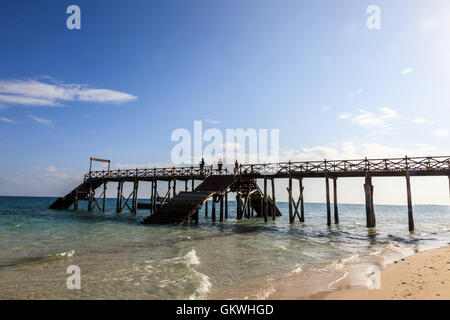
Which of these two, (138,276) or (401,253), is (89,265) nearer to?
(138,276)

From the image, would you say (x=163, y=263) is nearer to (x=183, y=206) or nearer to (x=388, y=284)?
(x=388, y=284)

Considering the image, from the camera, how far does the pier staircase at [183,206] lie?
19.4 meters

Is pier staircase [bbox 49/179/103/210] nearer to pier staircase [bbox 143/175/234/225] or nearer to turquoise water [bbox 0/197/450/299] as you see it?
pier staircase [bbox 143/175/234/225]

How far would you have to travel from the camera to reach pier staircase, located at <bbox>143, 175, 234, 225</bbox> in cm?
1944

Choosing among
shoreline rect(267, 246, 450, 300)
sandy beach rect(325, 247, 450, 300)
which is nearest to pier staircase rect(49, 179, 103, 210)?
shoreline rect(267, 246, 450, 300)

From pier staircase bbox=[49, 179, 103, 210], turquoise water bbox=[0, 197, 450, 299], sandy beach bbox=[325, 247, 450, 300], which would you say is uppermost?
pier staircase bbox=[49, 179, 103, 210]

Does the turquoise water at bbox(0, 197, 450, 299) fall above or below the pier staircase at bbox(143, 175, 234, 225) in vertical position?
below

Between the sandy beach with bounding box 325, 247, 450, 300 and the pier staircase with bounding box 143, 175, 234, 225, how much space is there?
44.9ft

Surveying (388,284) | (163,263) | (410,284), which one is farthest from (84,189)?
(410,284)

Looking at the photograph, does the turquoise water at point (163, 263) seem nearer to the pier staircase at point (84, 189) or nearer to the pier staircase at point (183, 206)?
the pier staircase at point (183, 206)

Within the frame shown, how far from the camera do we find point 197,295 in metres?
6.06
